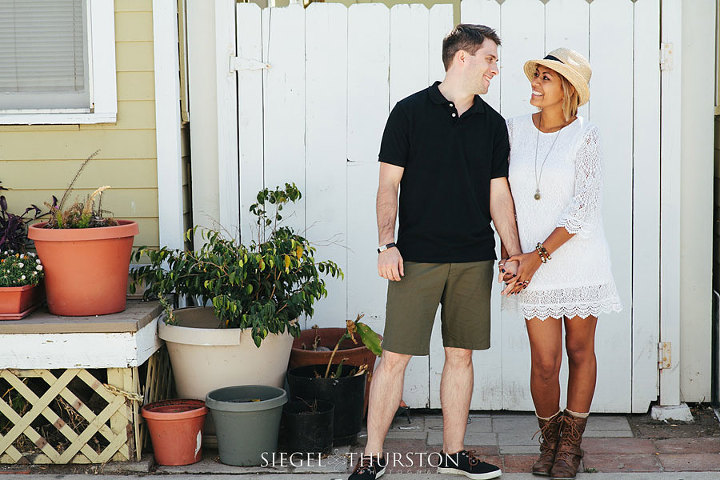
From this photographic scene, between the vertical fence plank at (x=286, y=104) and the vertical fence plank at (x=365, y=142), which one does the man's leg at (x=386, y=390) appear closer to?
the vertical fence plank at (x=365, y=142)

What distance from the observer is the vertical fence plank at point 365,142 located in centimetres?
410

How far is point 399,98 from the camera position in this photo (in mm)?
4117

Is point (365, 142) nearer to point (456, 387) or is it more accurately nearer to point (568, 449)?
point (456, 387)

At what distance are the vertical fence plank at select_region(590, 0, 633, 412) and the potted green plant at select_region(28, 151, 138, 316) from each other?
2095 millimetres

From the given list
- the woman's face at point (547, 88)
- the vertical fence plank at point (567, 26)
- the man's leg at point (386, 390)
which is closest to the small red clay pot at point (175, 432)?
the man's leg at point (386, 390)

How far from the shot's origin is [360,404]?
389 centimetres

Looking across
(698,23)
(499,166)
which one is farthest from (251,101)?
(698,23)

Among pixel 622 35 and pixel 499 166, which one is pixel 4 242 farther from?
pixel 622 35

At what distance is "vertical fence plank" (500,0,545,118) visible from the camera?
4047mm

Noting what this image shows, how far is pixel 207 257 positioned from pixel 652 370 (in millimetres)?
2070

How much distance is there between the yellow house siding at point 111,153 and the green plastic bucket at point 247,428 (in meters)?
0.98

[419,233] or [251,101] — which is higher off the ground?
[251,101]

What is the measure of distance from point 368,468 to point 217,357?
2.71ft

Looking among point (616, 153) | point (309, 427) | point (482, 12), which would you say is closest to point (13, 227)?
point (309, 427)
